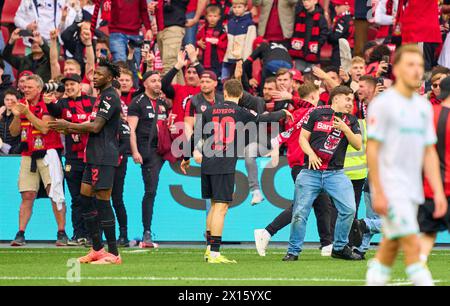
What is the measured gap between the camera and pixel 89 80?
19.4 metres

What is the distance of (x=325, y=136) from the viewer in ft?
46.5

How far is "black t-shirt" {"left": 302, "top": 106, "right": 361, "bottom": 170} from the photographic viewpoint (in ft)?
46.3

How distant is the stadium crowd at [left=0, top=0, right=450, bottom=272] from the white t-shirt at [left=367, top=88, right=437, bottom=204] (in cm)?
510

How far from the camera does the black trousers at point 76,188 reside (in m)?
17.2

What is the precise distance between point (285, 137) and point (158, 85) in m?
2.31

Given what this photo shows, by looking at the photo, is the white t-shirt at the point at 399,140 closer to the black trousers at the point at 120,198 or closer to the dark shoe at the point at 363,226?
the dark shoe at the point at 363,226

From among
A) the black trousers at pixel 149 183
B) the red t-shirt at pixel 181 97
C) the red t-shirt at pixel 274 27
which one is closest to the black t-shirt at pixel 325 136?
the black trousers at pixel 149 183

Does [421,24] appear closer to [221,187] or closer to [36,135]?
[221,187]

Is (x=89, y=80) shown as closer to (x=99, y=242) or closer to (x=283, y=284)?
(x=99, y=242)

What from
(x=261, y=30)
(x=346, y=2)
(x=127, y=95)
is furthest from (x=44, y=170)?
(x=346, y=2)

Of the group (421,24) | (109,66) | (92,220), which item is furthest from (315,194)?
(421,24)

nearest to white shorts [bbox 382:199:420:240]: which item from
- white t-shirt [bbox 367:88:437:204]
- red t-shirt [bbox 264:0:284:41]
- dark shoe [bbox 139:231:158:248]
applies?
white t-shirt [bbox 367:88:437:204]

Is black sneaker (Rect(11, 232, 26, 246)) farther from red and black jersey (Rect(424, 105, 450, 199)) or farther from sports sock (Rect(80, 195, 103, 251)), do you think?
red and black jersey (Rect(424, 105, 450, 199))

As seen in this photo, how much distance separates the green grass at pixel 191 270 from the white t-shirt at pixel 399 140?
281 centimetres
